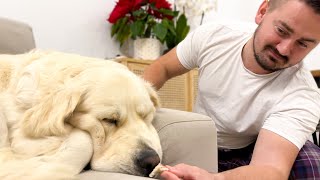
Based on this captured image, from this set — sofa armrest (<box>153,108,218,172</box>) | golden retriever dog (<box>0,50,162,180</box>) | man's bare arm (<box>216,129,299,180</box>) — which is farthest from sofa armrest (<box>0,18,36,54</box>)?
man's bare arm (<box>216,129,299,180</box>)

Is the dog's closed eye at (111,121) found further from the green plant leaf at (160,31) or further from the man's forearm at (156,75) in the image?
the green plant leaf at (160,31)

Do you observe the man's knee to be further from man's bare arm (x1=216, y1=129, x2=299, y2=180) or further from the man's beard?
the man's beard

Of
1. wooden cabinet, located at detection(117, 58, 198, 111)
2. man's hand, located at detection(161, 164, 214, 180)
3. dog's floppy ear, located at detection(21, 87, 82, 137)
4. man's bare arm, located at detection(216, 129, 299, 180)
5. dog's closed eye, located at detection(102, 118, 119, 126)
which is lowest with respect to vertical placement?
wooden cabinet, located at detection(117, 58, 198, 111)

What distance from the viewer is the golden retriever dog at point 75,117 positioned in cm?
91

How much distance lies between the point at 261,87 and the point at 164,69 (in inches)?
16.8

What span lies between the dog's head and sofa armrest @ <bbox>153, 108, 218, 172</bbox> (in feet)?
0.14

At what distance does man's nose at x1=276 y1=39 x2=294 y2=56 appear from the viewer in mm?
1305

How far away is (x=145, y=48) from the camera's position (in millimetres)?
2791

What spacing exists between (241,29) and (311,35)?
1.16 ft

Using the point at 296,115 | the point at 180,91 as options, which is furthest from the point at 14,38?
the point at 180,91

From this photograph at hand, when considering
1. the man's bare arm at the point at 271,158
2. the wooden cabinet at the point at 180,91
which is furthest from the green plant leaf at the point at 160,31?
the man's bare arm at the point at 271,158

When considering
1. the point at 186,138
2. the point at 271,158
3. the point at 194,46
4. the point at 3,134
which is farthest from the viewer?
the point at 194,46

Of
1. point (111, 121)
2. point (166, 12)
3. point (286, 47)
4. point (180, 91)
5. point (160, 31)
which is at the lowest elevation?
point (180, 91)

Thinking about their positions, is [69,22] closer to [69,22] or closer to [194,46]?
[69,22]
